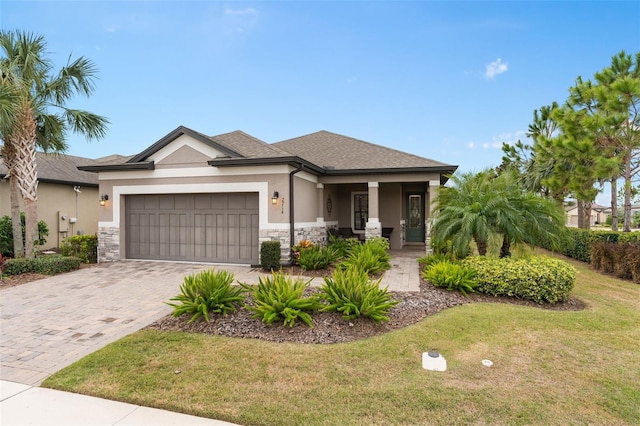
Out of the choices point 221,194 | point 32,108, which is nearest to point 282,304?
point 221,194

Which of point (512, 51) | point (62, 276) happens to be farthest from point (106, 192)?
point (512, 51)

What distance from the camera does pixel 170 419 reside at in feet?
9.41

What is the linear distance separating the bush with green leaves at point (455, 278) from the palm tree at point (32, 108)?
1066 cm

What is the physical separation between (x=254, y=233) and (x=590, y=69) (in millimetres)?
15291

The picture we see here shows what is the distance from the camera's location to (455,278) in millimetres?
6887

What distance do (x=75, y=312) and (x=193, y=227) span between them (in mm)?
5032

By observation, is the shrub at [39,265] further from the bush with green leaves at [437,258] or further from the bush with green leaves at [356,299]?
the bush with green leaves at [437,258]

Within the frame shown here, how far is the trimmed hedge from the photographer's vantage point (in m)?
9.01

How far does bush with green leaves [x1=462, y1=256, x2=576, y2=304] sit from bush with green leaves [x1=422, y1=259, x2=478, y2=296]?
6.7 inches

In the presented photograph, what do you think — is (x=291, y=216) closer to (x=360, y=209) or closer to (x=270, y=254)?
(x=270, y=254)

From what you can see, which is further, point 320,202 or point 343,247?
point 320,202

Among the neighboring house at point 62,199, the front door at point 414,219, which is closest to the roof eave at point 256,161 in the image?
the front door at point 414,219

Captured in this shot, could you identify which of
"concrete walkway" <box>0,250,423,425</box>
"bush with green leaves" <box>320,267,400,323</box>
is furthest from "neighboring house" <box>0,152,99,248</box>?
"bush with green leaves" <box>320,267,400,323</box>

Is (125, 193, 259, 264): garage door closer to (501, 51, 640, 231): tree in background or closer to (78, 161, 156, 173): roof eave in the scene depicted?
(78, 161, 156, 173): roof eave
